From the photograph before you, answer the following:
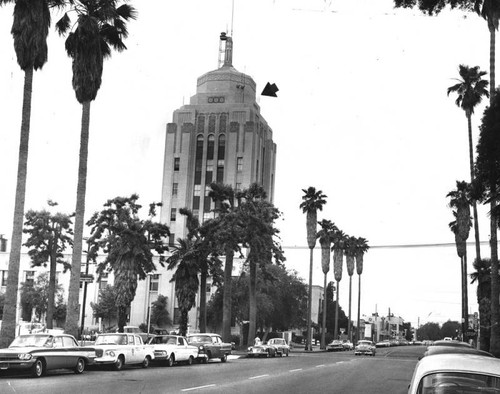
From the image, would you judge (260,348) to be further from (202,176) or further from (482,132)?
(202,176)

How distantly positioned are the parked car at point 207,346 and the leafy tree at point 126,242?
395 inches

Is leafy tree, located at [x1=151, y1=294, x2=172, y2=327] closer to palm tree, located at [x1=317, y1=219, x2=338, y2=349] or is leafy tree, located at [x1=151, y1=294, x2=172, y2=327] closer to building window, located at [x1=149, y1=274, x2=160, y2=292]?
building window, located at [x1=149, y1=274, x2=160, y2=292]

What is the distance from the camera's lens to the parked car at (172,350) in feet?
104

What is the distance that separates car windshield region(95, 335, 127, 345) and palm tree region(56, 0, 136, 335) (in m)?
2.72

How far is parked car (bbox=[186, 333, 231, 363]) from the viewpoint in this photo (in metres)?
37.2

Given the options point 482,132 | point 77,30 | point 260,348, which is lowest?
point 260,348

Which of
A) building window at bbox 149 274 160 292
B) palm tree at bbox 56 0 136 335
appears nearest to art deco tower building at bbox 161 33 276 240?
building window at bbox 149 274 160 292

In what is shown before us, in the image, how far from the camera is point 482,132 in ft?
72.2

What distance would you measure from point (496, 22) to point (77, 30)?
64.6ft

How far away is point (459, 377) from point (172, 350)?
2615 centimetres

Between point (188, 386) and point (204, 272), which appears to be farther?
point (204, 272)

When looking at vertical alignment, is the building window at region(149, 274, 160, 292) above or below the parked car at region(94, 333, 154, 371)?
above

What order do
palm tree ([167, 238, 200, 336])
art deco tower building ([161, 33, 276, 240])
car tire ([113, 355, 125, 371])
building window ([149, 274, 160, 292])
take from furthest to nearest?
art deco tower building ([161, 33, 276, 240]) < building window ([149, 274, 160, 292]) < palm tree ([167, 238, 200, 336]) < car tire ([113, 355, 125, 371])

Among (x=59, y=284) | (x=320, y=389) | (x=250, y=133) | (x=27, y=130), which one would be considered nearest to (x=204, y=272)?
→ (x=27, y=130)
